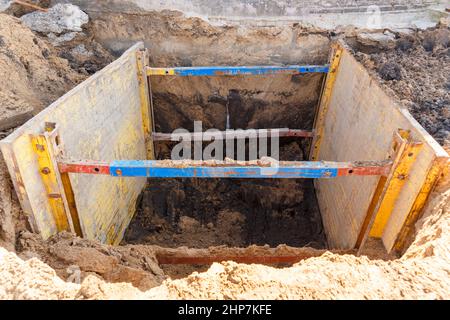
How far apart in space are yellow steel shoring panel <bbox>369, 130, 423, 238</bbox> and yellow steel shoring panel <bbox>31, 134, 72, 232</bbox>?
9.78ft

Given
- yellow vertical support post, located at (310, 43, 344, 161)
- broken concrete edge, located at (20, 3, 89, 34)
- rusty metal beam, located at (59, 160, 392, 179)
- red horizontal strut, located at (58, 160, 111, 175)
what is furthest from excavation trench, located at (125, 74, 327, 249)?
rusty metal beam, located at (59, 160, 392, 179)

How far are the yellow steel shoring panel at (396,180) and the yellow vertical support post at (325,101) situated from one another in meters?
2.40

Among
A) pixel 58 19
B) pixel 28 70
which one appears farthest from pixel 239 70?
pixel 58 19

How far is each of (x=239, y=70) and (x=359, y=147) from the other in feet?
6.98

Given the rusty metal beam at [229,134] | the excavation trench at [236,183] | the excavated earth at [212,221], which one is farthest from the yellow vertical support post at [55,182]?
the rusty metal beam at [229,134]

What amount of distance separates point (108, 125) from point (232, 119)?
2431 mm

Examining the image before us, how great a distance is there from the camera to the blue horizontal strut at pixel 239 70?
16.3 feet

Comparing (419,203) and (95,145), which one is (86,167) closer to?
(95,145)

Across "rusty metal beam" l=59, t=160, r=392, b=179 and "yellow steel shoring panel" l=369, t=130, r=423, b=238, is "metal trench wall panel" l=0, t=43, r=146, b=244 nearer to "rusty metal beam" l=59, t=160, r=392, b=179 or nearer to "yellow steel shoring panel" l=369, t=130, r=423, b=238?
"rusty metal beam" l=59, t=160, r=392, b=179

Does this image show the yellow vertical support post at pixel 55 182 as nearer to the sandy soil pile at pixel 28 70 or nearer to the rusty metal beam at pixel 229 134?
the sandy soil pile at pixel 28 70

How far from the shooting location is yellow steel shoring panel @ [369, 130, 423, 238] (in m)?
2.80

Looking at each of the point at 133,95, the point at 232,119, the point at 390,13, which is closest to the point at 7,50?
the point at 133,95
